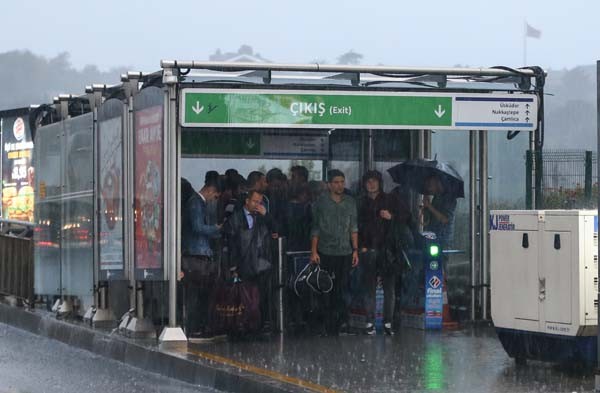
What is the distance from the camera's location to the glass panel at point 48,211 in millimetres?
17953

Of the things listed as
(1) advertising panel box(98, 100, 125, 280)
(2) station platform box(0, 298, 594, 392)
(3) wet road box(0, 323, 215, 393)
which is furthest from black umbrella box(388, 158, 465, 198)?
(3) wet road box(0, 323, 215, 393)

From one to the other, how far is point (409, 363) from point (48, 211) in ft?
23.5

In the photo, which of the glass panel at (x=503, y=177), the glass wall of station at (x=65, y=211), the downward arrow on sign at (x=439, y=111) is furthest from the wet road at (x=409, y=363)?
the glass wall of station at (x=65, y=211)

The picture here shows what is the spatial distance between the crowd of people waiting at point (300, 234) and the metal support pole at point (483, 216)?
376 mm

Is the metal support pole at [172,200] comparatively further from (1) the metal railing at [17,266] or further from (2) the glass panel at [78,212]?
(1) the metal railing at [17,266]

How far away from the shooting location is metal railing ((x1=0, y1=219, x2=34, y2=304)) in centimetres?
1955

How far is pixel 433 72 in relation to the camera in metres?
15.1

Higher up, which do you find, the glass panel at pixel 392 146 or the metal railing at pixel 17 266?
the glass panel at pixel 392 146

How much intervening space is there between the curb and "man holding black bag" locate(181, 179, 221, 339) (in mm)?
703

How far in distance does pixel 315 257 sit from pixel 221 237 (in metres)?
1.03

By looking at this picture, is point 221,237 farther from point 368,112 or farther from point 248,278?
point 368,112

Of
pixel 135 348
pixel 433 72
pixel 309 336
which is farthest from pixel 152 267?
pixel 433 72

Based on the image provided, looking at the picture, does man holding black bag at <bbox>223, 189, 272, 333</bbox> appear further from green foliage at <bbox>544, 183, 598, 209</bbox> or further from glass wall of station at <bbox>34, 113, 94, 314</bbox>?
green foliage at <bbox>544, 183, 598, 209</bbox>

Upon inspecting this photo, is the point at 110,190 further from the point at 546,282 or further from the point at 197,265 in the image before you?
the point at 546,282
